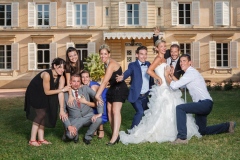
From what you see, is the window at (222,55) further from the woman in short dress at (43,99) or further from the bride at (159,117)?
the woman in short dress at (43,99)

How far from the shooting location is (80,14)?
2505 cm

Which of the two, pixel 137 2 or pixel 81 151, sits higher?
pixel 137 2

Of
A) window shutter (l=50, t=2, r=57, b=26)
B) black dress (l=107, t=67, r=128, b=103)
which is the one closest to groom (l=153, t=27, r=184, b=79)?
black dress (l=107, t=67, r=128, b=103)

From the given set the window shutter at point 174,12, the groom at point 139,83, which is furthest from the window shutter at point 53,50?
the groom at point 139,83

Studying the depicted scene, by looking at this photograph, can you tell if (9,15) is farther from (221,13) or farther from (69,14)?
(221,13)

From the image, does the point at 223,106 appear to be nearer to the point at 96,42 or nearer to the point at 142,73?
the point at 142,73

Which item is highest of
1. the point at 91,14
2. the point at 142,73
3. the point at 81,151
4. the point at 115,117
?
the point at 91,14

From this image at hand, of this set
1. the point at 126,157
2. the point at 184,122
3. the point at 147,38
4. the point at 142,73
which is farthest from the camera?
the point at 147,38

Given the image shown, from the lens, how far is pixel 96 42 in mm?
24984

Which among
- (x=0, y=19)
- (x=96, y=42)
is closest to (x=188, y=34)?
(x=96, y=42)

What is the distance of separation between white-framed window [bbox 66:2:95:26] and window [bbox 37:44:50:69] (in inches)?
85.2

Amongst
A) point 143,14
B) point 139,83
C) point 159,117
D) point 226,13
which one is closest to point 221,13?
point 226,13

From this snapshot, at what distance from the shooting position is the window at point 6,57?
81.9 ft

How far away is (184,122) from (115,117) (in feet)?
3.78
